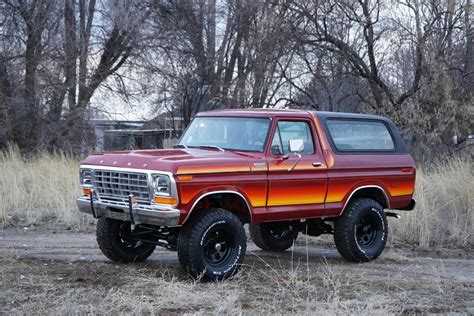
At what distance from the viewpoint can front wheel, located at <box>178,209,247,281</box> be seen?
25.3 feet

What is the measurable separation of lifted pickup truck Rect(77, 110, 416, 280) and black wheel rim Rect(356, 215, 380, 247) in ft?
0.05

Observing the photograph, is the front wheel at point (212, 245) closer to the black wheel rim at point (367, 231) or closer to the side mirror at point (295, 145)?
the side mirror at point (295, 145)

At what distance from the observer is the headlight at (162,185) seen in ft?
24.6

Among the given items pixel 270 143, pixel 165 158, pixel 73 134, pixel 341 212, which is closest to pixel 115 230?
pixel 165 158

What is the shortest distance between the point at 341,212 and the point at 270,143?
4.82 ft

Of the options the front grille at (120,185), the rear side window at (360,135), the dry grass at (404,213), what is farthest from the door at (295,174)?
the dry grass at (404,213)

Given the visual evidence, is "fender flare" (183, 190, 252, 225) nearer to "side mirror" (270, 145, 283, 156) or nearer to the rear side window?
"side mirror" (270, 145, 283, 156)

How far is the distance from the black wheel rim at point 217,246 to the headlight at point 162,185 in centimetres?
71

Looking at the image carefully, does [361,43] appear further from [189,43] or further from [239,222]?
[239,222]

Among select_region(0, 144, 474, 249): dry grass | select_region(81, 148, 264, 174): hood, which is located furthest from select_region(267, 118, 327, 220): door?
select_region(0, 144, 474, 249): dry grass

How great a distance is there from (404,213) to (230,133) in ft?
14.1

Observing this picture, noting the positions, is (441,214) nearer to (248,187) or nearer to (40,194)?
(248,187)

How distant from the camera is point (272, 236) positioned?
1027 cm

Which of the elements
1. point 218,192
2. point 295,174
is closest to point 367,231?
point 295,174
